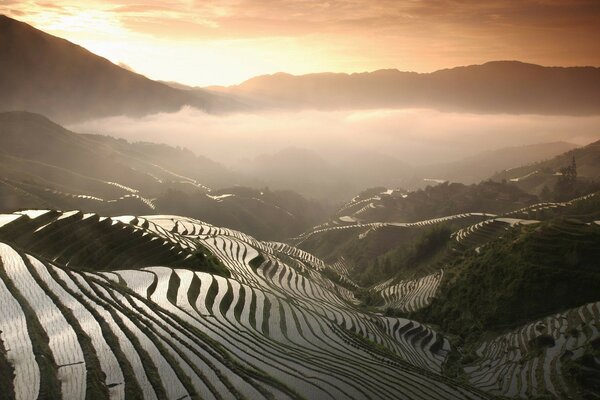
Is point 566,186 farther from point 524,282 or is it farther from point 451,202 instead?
point 524,282

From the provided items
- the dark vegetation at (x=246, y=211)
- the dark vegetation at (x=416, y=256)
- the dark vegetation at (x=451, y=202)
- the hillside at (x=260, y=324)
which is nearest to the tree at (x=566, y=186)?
the dark vegetation at (x=451, y=202)

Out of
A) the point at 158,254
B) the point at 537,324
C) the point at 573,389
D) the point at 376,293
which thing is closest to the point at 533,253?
the point at 537,324

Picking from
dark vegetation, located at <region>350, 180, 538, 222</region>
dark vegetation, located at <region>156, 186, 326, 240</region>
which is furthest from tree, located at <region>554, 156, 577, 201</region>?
dark vegetation, located at <region>156, 186, 326, 240</region>

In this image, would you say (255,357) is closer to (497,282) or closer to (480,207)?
(497,282)

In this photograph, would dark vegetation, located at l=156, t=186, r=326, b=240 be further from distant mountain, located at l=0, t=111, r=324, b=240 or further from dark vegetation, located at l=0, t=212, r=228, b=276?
dark vegetation, located at l=0, t=212, r=228, b=276

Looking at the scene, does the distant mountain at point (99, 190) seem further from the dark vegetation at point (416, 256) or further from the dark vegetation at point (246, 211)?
the dark vegetation at point (416, 256)

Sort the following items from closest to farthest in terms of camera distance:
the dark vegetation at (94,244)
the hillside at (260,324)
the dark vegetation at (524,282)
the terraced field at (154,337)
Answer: the terraced field at (154,337) → the hillside at (260,324) → the dark vegetation at (94,244) → the dark vegetation at (524,282)
